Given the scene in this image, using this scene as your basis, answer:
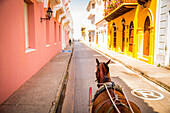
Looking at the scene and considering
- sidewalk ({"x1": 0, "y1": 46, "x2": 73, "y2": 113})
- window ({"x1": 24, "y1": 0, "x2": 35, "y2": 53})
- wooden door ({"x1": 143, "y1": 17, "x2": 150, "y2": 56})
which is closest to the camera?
sidewalk ({"x1": 0, "y1": 46, "x2": 73, "y2": 113})

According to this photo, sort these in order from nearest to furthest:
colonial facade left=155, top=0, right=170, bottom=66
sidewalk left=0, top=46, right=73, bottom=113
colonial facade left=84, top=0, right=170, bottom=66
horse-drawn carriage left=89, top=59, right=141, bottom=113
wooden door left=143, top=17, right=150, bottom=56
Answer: horse-drawn carriage left=89, top=59, right=141, bottom=113 < sidewalk left=0, top=46, right=73, bottom=113 < colonial facade left=155, top=0, right=170, bottom=66 < colonial facade left=84, top=0, right=170, bottom=66 < wooden door left=143, top=17, right=150, bottom=56

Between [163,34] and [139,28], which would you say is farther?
[139,28]

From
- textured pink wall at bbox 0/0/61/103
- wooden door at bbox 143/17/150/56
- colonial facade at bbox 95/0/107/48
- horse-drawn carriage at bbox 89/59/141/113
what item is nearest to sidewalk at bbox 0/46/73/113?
textured pink wall at bbox 0/0/61/103

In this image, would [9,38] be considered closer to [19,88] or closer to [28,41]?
[19,88]

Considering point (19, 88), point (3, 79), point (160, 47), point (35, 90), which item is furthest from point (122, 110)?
point (160, 47)

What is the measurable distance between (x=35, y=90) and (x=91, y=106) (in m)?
3.19

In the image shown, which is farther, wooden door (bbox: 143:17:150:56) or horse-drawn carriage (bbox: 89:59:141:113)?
wooden door (bbox: 143:17:150:56)

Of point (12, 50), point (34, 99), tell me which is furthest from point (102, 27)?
point (34, 99)

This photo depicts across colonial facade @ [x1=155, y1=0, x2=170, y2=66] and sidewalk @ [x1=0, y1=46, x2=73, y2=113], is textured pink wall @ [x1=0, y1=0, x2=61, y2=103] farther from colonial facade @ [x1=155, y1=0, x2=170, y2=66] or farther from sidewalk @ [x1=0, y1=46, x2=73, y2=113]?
colonial facade @ [x1=155, y1=0, x2=170, y2=66]

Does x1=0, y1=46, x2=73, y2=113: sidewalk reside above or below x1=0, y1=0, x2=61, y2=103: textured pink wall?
below

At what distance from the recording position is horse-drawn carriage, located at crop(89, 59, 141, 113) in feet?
6.77

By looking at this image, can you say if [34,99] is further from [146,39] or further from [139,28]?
[139,28]

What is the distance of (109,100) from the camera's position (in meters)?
2.26

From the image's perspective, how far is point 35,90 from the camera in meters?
5.18
